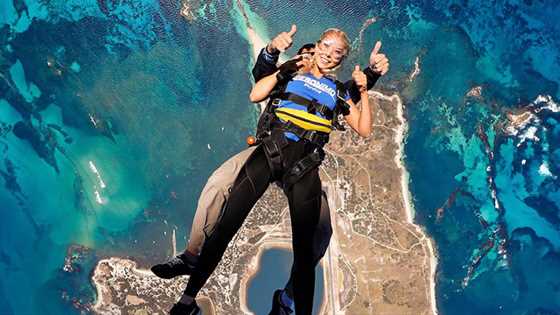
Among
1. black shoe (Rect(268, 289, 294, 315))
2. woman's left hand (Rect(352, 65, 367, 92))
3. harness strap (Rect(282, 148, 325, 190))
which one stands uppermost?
woman's left hand (Rect(352, 65, 367, 92))

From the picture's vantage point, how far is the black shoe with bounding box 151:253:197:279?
2857 mm

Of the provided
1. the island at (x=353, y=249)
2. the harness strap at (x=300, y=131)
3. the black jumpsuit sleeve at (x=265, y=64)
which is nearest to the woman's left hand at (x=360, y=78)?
the harness strap at (x=300, y=131)

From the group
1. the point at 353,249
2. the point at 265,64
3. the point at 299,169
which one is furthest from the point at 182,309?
the point at 353,249

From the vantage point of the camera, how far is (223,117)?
4.27 m

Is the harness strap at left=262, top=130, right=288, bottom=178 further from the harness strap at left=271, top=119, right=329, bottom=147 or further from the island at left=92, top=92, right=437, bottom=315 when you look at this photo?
the island at left=92, top=92, right=437, bottom=315

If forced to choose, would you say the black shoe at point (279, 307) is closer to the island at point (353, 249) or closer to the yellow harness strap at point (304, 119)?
the yellow harness strap at point (304, 119)

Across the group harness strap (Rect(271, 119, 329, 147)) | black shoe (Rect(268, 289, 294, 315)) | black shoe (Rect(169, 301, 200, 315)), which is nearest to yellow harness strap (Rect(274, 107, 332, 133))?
harness strap (Rect(271, 119, 329, 147))

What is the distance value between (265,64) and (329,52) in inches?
15.9

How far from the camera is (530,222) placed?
429cm

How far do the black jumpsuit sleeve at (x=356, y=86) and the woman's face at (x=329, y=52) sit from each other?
19cm

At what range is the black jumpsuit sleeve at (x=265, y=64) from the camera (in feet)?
8.73

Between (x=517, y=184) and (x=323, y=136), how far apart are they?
2614 millimetres

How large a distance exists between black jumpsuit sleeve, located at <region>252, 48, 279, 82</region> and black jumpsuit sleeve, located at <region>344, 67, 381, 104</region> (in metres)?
0.52

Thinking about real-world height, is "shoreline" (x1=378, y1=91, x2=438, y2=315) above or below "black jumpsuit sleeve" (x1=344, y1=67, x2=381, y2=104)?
below
